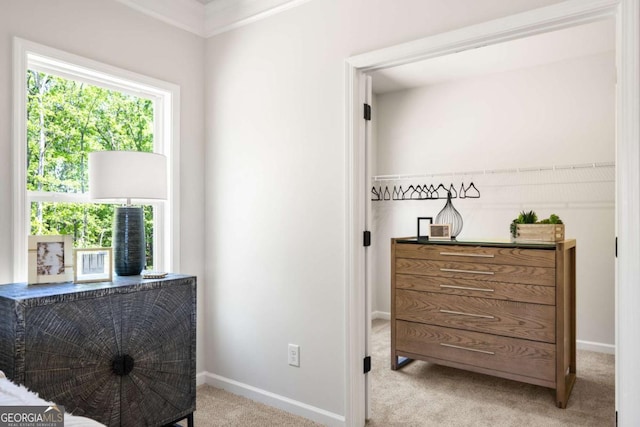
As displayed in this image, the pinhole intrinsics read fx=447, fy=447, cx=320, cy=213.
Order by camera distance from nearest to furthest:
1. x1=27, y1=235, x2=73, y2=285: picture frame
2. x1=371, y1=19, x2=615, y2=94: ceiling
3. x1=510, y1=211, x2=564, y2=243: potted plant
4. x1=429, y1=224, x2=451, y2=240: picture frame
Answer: x1=27, y1=235, x2=73, y2=285: picture frame < x1=510, y1=211, x2=564, y2=243: potted plant < x1=371, y1=19, x2=615, y2=94: ceiling < x1=429, y1=224, x2=451, y2=240: picture frame

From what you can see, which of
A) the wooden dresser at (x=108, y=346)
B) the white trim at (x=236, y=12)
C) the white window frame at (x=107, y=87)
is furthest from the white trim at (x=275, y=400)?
the white trim at (x=236, y=12)

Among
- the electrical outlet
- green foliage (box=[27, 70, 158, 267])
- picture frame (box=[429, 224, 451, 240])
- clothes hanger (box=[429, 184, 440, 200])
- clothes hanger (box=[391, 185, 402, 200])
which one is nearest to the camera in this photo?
green foliage (box=[27, 70, 158, 267])

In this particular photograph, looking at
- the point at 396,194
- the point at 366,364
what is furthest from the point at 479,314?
the point at 396,194

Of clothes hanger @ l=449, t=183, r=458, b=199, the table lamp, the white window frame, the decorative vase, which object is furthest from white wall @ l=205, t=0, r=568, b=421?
clothes hanger @ l=449, t=183, r=458, b=199

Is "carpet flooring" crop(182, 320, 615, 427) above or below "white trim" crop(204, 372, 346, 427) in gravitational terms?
below

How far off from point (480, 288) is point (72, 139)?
262 centimetres

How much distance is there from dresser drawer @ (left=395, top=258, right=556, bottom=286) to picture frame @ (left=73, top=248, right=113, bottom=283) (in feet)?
6.33

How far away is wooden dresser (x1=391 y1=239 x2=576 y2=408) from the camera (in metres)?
2.68

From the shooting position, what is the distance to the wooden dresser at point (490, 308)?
268 centimetres

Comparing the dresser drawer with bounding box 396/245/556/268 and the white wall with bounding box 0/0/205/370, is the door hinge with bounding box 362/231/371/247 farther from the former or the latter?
the white wall with bounding box 0/0/205/370

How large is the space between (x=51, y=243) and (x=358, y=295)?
152 cm

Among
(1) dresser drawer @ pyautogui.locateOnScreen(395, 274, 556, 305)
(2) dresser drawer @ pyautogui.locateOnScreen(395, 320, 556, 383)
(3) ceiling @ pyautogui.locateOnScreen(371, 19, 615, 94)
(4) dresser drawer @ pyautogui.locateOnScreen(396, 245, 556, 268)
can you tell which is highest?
(3) ceiling @ pyautogui.locateOnScreen(371, 19, 615, 94)

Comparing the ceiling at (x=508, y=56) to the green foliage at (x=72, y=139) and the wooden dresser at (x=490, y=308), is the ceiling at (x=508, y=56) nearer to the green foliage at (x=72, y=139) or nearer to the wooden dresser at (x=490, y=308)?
the wooden dresser at (x=490, y=308)

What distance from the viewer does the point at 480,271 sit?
2939 millimetres
